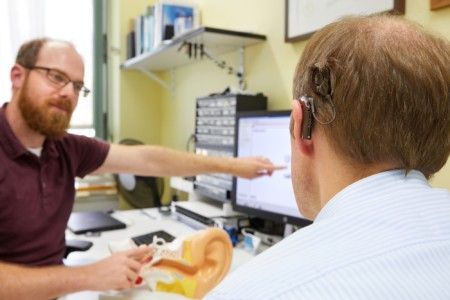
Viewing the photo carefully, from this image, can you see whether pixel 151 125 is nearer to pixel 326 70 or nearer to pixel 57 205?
pixel 57 205

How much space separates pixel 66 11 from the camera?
3.12 m

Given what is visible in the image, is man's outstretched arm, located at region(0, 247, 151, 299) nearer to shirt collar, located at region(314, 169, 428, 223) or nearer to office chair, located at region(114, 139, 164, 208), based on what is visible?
shirt collar, located at region(314, 169, 428, 223)

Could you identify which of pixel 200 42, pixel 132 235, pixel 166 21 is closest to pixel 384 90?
pixel 132 235

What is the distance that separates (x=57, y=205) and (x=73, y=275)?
15.2 inches

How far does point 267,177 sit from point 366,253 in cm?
114

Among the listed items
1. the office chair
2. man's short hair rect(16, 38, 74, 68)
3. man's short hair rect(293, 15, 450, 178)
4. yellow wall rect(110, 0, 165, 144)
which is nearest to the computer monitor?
man's short hair rect(16, 38, 74, 68)

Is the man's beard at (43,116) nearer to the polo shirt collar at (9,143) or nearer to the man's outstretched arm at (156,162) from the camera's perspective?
the polo shirt collar at (9,143)

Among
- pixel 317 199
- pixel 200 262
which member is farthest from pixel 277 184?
pixel 317 199

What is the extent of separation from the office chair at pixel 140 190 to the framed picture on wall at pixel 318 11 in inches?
57.7

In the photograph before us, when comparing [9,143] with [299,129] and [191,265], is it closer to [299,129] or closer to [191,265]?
[191,265]

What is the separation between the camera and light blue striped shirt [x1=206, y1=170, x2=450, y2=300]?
0.42 meters

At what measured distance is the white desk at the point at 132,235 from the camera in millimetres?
1131

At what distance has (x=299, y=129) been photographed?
61cm

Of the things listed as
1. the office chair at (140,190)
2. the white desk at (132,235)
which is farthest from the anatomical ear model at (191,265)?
the office chair at (140,190)
